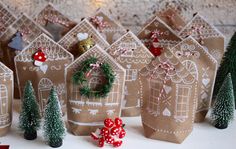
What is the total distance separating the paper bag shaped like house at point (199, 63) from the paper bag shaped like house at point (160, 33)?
0.16m

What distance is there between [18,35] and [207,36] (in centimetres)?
63

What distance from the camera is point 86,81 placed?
965mm

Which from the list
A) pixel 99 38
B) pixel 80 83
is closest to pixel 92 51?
pixel 80 83

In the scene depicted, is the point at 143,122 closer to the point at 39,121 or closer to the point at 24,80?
the point at 39,121

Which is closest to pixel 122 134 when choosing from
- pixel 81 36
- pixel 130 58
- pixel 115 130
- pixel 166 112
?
pixel 115 130

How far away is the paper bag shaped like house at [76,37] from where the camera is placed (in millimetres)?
1133

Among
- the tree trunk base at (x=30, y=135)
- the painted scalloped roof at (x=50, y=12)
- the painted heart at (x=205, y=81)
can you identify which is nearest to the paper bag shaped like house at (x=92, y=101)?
the tree trunk base at (x=30, y=135)

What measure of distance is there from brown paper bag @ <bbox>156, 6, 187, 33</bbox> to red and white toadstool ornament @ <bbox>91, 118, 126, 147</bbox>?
0.49m

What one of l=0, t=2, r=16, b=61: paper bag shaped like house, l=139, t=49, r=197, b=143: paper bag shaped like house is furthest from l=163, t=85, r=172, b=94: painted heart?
l=0, t=2, r=16, b=61: paper bag shaped like house

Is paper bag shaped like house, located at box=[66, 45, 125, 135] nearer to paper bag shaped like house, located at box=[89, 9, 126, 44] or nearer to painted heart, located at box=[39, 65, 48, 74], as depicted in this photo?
painted heart, located at box=[39, 65, 48, 74]

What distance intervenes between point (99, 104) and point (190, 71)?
29cm

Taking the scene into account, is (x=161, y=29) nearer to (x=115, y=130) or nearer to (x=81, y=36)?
(x=81, y=36)

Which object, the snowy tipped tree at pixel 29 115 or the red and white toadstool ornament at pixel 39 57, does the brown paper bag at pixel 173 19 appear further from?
the snowy tipped tree at pixel 29 115

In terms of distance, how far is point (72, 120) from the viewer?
1.00 m
